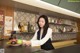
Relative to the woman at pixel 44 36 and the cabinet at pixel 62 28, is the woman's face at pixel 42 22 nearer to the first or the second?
the woman at pixel 44 36

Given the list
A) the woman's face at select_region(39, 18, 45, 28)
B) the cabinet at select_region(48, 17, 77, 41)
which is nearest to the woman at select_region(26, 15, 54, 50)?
the woman's face at select_region(39, 18, 45, 28)

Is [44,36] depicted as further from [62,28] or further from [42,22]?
[62,28]

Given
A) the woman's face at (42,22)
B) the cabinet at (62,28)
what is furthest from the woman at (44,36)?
the cabinet at (62,28)

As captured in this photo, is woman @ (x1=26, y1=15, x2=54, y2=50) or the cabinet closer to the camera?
woman @ (x1=26, y1=15, x2=54, y2=50)

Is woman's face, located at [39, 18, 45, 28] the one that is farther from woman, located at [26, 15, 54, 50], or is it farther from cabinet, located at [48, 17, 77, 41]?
cabinet, located at [48, 17, 77, 41]

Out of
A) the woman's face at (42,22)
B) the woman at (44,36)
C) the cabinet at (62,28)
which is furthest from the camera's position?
the cabinet at (62,28)

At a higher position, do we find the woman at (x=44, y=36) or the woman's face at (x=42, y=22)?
the woman's face at (x=42, y=22)

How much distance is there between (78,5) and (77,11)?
1.03 ft

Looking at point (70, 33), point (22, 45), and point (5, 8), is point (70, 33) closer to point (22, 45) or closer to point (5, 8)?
point (5, 8)

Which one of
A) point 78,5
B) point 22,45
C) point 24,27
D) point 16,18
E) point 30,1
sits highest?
point 78,5

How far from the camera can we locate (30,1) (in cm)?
192

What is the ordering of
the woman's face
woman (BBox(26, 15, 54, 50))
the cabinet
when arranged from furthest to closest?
the cabinet
the woman's face
woman (BBox(26, 15, 54, 50))

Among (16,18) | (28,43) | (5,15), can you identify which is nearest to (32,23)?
(16,18)

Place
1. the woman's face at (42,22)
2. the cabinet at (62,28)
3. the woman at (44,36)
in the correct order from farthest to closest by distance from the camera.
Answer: the cabinet at (62,28) < the woman's face at (42,22) < the woman at (44,36)
